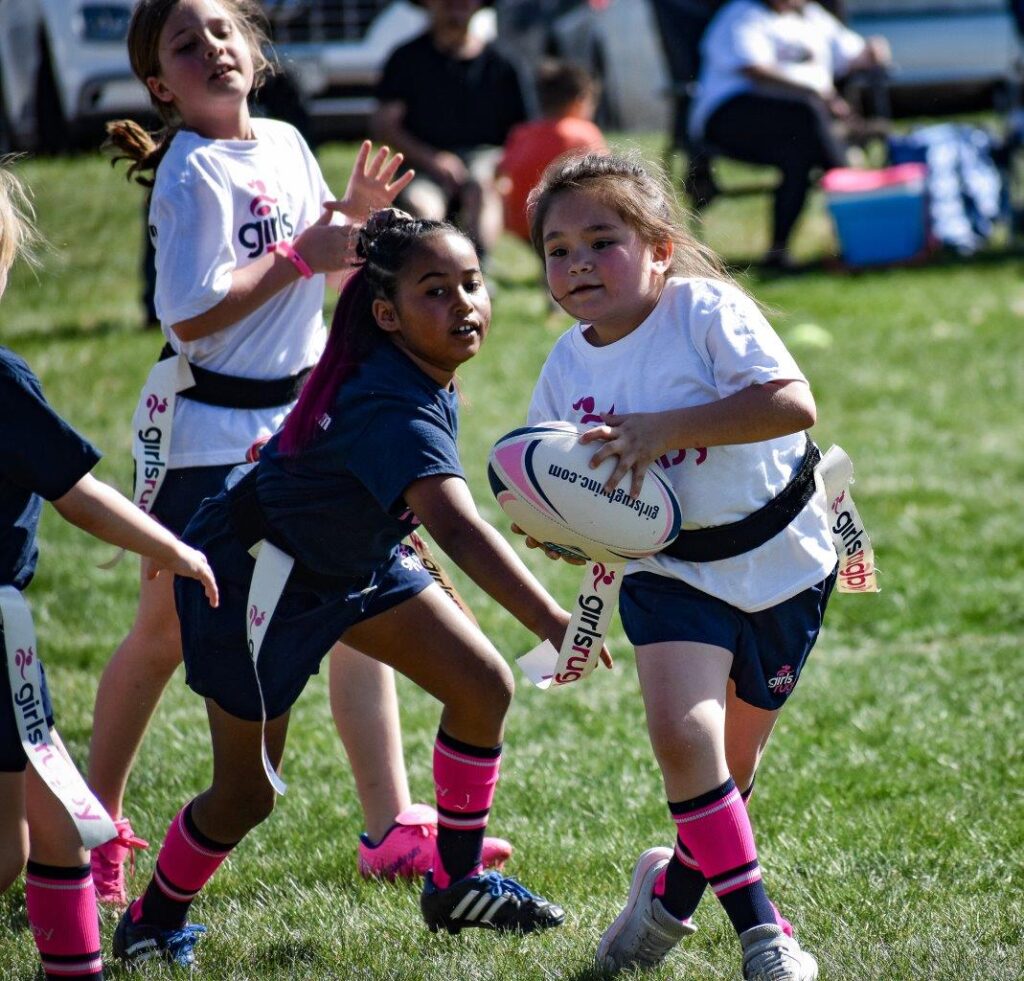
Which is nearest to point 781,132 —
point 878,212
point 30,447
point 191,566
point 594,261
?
point 878,212

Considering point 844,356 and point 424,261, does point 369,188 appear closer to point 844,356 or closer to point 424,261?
point 424,261

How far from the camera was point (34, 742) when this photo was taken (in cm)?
288

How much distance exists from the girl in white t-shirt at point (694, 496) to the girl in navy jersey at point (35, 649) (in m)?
0.87

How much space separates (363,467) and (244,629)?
47 centimetres

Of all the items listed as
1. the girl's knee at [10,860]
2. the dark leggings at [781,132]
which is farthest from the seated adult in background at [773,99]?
the girl's knee at [10,860]

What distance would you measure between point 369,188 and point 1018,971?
7.27ft

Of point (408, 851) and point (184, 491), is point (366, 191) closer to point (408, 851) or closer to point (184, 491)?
point (184, 491)

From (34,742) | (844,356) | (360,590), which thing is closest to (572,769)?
(360,590)

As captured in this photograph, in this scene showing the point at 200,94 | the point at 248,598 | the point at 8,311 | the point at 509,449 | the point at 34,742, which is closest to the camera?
the point at 34,742

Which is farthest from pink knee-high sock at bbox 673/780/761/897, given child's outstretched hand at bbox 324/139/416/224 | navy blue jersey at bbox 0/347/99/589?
child's outstretched hand at bbox 324/139/416/224

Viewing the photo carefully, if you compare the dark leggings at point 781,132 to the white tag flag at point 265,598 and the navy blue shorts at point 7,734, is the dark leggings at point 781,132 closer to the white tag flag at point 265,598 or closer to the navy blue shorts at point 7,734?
the white tag flag at point 265,598

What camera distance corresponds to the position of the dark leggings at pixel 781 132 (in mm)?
10570

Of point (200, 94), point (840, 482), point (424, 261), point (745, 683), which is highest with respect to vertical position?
point (200, 94)

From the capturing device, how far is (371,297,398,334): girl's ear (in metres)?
3.24
